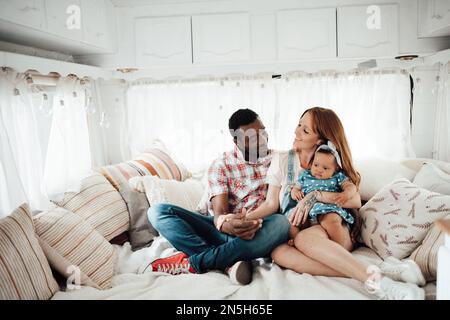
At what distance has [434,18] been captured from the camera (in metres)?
1.82

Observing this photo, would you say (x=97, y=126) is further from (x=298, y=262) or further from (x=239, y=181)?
(x=298, y=262)

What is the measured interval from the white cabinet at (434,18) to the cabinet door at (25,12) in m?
1.79

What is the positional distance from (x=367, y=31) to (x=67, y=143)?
5.64ft

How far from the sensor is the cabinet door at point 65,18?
5.14ft

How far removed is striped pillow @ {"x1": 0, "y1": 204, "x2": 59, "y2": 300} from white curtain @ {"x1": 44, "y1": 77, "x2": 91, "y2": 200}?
0.44 m

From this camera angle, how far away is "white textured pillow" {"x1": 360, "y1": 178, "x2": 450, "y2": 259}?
1.47 m

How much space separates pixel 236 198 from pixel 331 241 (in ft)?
1.55

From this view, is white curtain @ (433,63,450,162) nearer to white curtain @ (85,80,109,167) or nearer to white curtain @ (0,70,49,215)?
white curtain @ (85,80,109,167)

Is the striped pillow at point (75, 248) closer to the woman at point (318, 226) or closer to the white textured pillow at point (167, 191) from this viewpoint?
the white textured pillow at point (167, 191)

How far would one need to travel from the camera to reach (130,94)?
2.37 metres

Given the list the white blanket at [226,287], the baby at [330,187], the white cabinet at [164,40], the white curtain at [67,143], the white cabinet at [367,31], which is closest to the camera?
the white blanket at [226,287]

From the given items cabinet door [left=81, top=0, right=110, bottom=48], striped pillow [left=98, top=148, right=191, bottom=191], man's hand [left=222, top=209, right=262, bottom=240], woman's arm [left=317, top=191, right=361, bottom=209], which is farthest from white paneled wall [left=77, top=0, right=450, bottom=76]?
man's hand [left=222, top=209, right=262, bottom=240]

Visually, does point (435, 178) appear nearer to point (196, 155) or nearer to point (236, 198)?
point (236, 198)

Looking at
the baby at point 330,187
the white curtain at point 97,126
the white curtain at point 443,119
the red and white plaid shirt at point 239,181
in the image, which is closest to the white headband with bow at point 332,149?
the baby at point 330,187
